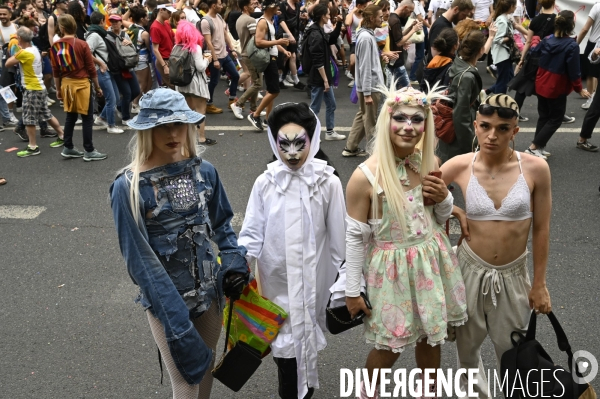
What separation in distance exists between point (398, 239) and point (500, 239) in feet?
1.78

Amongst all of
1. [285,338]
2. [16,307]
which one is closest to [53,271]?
[16,307]

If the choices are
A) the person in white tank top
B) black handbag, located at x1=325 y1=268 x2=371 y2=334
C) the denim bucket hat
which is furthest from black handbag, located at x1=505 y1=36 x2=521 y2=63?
the denim bucket hat

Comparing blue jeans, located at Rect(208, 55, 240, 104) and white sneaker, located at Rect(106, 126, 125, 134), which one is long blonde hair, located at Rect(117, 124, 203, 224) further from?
blue jeans, located at Rect(208, 55, 240, 104)

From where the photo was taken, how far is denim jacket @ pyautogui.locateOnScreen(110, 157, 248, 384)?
2.79 meters

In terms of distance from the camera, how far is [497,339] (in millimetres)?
3328

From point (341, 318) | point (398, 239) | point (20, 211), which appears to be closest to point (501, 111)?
point (398, 239)

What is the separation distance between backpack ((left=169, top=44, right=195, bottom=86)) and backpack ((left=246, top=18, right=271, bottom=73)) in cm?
120

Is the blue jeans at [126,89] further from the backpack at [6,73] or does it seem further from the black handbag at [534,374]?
the black handbag at [534,374]

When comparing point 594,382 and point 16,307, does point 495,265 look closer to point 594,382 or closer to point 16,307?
point 594,382

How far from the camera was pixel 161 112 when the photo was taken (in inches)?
115

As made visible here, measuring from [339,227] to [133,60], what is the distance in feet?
23.4

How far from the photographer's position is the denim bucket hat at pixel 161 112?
2.90 meters

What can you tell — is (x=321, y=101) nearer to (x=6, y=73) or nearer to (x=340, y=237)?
(x=6, y=73)

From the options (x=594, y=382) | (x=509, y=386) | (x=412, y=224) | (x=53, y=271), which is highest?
(x=412, y=224)
